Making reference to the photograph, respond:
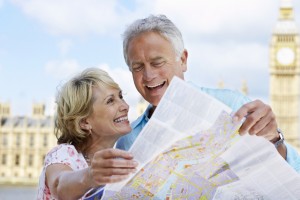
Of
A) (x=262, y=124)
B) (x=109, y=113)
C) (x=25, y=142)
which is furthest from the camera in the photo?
(x=25, y=142)

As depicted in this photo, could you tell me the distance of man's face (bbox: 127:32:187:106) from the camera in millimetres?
1695

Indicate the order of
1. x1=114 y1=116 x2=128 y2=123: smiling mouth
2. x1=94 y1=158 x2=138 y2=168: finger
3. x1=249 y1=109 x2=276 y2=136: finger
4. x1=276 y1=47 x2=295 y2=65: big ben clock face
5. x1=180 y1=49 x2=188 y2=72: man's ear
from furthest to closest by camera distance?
1. x1=276 y1=47 x2=295 y2=65: big ben clock face
2. x1=180 y1=49 x2=188 y2=72: man's ear
3. x1=114 y1=116 x2=128 y2=123: smiling mouth
4. x1=249 y1=109 x2=276 y2=136: finger
5. x1=94 y1=158 x2=138 y2=168: finger

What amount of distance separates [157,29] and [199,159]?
35 centimetres

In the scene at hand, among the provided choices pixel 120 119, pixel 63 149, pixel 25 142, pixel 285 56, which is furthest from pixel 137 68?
pixel 285 56

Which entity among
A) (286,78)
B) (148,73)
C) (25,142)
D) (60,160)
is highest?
(148,73)

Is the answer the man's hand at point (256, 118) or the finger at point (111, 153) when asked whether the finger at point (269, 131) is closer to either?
the man's hand at point (256, 118)

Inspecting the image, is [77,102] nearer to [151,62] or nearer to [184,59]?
[151,62]

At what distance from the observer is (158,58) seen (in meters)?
1.70

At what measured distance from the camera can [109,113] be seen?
5.34 ft

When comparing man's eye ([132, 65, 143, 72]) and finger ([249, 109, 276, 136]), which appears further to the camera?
man's eye ([132, 65, 143, 72])

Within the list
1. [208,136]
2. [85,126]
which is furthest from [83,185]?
[85,126]

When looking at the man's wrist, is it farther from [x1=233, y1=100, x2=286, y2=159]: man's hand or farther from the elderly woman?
the elderly woman

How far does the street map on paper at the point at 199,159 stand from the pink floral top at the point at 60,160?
0.14 metres

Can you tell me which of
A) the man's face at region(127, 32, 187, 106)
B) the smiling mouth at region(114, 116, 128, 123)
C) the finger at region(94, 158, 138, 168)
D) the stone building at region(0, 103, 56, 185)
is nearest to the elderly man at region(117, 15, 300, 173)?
the man's face at region(127, 32, 187, 106)
